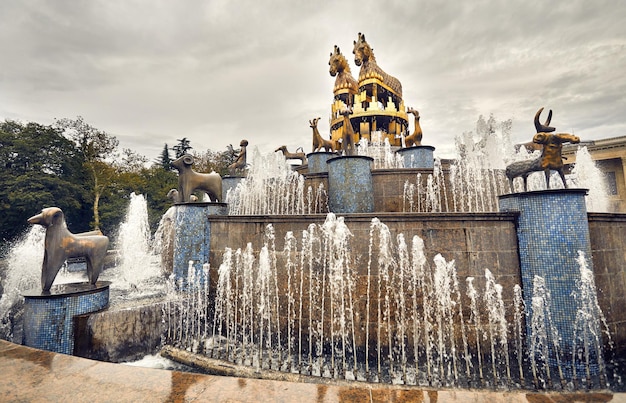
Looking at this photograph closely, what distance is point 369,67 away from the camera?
20.7m

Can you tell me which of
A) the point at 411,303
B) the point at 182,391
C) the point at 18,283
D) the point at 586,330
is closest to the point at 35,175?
the point at 18,283

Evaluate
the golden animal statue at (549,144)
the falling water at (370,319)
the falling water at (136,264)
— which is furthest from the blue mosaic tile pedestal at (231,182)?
the golden animal statue at (549,144)

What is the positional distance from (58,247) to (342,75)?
2055cm

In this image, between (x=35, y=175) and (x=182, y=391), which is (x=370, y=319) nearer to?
(x=182, y=391)

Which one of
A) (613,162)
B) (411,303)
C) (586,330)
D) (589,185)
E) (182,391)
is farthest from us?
(613,162)

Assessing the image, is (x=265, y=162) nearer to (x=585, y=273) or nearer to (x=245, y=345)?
(x=245, y=345)

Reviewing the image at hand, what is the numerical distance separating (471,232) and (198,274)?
630 centimetres

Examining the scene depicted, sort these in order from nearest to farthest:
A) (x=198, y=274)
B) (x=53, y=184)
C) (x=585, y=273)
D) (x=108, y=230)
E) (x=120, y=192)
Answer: (x=585, y=273) → (x=198, y=274) → (x=53, y=184) → (x=108, y=230) → (x=120, y=192)

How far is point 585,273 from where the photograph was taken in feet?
16.5

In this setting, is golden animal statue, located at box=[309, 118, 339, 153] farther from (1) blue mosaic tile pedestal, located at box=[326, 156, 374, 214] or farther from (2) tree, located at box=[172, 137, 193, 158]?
(2) tree, located at box=[172, 137, 193, 158]

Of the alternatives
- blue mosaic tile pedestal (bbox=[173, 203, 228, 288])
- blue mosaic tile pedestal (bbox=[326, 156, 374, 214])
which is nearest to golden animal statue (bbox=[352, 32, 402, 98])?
blue mosaic tile pedestal (bbox=[326, 156, 374, 214])

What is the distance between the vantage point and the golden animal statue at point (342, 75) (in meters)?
21.2

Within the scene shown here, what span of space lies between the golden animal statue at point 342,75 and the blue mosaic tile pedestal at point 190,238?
16838mm

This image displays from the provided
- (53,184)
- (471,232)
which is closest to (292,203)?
(471,232)
